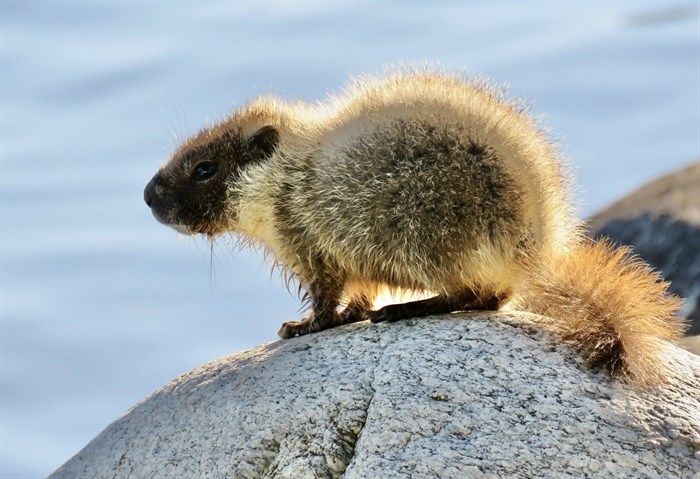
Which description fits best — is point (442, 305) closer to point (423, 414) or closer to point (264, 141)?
point (423, 414)

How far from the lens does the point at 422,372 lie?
518 cm

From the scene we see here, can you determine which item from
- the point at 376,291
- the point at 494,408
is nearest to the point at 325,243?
the point at 376,291

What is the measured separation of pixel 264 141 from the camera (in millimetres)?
6344

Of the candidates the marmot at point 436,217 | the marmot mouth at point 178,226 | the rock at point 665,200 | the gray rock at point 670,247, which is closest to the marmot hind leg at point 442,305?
the marmot at point 436,217

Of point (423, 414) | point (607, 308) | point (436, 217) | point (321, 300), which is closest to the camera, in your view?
point (423, 414)

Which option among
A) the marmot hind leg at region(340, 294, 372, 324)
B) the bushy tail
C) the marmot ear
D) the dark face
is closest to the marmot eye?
the dark face

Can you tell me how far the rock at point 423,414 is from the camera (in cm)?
477

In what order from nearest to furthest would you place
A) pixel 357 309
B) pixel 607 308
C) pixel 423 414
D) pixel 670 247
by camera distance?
pixel 423 414
pixel 607 308
pixel 357 309
pixel 670 247

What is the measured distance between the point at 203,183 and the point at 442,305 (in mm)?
1516

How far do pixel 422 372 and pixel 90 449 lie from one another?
1931mm

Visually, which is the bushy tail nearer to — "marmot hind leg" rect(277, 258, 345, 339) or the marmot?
the marmot

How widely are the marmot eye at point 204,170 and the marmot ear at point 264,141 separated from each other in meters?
0.25

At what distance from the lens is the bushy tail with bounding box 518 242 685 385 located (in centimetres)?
512

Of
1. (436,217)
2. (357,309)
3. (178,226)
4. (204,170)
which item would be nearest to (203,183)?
(204,170)
